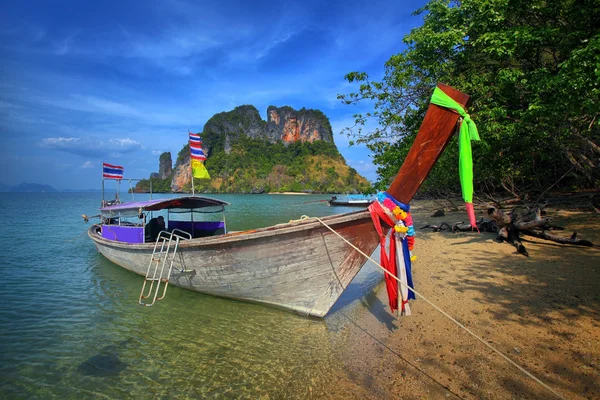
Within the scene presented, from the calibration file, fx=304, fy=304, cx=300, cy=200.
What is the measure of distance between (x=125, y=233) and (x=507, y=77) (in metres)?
11.1

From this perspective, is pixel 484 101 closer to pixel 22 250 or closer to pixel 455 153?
pixel 455 153

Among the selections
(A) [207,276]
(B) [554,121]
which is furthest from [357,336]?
(B) [554,121]

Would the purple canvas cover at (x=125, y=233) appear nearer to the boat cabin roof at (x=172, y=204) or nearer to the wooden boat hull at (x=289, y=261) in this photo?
the boat cabin roof at (x=172, y=204)

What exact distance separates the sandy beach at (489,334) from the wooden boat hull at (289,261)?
2.92 ft

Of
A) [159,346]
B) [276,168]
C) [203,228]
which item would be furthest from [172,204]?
[276,168]

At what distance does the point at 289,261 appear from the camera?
503 centimetres

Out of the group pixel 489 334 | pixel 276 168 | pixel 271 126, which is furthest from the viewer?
pixel 271 126

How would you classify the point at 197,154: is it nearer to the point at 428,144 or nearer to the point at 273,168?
the point at 428,144

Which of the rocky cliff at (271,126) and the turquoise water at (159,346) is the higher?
the rocky cliff at (271,126)

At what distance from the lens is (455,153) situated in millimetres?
9875

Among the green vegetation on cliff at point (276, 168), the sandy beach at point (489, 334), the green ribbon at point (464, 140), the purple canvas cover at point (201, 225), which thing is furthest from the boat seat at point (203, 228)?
the green vegetation on cliff at point (276, 168)

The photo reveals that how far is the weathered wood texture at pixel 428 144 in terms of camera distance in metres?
3.28

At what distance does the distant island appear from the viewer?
101 m

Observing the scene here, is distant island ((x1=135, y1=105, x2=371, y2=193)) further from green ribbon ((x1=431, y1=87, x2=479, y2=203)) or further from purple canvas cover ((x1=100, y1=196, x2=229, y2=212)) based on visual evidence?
green ribbon ((x1=431, y1=87, x2=479, y2=203))
